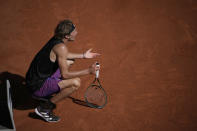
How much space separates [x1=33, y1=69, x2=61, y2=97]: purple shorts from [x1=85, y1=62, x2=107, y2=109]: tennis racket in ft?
2.74

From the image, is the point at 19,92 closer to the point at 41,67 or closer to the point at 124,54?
the point at 41,67

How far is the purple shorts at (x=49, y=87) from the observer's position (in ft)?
13.1

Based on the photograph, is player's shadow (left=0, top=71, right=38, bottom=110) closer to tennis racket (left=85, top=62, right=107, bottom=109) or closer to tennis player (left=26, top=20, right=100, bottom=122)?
tennis player (left=26, top=20, right=100, bottom=122)

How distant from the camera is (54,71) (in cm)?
411

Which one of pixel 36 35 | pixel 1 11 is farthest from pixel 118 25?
pixel 1 11

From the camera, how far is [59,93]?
159 inches

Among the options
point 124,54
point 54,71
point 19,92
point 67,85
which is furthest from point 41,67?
point 124,54

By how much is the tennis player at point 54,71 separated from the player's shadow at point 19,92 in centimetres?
47

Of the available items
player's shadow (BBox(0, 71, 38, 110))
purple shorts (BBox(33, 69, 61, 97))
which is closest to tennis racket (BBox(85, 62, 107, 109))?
purple shorts (BBox(33, 69, 61, 97))

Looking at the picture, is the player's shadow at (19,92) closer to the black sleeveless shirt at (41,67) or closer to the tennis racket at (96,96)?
the black sleeveless shirt at (41,67)

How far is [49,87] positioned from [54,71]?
29cm

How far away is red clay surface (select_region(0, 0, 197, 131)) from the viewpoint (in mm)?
4438

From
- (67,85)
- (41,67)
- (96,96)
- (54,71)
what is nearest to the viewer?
(41,67)

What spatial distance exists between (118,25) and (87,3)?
3.82 ft
